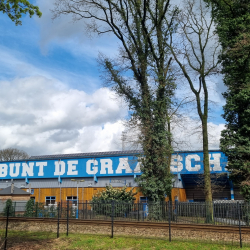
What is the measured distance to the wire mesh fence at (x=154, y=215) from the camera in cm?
1650

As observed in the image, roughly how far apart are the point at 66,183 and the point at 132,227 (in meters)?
22.3

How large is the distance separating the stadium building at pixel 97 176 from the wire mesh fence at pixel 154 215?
13388mm

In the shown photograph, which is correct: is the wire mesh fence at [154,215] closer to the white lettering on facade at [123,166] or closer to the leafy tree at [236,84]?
the leafy tree at [236,84]

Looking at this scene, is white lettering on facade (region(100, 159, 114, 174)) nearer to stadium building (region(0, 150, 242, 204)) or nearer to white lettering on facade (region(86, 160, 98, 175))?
stadium building (region(0, 150, 242, 204))

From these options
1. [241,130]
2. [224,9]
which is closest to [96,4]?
[224,9]

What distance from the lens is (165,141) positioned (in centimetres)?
2477

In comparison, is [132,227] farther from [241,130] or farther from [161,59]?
[161,59]

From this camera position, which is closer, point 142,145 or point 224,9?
point 142,145

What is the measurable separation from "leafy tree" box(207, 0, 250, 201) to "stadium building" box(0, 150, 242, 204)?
32.3 feet

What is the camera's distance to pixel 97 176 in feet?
125

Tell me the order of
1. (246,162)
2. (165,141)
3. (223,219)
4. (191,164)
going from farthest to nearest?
(191,164)
(165,141)
(246,162)
(223,219)

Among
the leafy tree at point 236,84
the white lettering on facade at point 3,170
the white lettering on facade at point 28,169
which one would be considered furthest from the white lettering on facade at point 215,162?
the white lettering on facade at point 3,170

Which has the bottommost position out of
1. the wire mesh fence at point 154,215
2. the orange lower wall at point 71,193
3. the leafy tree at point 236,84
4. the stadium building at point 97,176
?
the wire mesh fence at point 154,215

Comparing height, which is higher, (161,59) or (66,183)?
(161,59)
